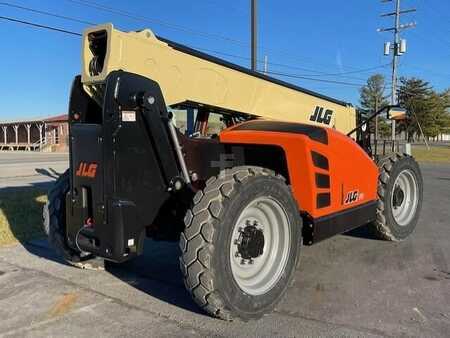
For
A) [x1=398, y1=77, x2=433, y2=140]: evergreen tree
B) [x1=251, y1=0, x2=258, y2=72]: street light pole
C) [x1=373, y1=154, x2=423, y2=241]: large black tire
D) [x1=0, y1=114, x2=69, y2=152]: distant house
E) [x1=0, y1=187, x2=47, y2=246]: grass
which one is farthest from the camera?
[x1=398, y1=77, x2=433, y2=140]: evergreen tree

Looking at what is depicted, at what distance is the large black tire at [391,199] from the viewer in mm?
6461

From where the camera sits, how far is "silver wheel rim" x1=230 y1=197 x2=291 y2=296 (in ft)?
13.9

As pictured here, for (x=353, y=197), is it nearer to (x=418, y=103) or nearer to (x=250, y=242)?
(x=250, y=242)

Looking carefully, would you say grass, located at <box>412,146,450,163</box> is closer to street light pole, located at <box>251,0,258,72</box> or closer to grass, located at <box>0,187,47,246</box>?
street light pole, located at <box>251,0,258,72</box>

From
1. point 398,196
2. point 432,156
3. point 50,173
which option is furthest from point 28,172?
point 432,156

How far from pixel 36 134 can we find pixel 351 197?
195ft

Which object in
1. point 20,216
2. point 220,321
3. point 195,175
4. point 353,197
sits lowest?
point 220,321

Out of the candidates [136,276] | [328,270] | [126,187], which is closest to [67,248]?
[136,276]

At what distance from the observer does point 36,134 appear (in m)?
59.8

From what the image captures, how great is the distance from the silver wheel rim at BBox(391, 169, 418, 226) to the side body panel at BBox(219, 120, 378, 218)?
171 centimetres

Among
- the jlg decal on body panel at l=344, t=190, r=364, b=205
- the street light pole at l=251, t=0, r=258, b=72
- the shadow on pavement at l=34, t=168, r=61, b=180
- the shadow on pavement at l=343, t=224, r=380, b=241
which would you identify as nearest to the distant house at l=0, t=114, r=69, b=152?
the shadow on pavement at l=34, t=168, r=61, b=180

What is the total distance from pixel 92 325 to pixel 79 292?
874mm

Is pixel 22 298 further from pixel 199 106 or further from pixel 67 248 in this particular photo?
pixel 199 106

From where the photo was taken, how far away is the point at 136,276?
5.41 meters
